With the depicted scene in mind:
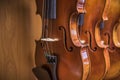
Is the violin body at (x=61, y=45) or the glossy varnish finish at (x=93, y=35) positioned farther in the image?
the glossy varnish finish at (x=93, y=35)

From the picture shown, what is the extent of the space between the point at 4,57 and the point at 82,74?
68 cm

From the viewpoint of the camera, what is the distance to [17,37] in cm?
195

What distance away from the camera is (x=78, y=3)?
1609mm

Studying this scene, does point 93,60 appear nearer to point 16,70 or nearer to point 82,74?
point 82,74

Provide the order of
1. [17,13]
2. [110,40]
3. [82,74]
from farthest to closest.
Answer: [110,40]
[17,13]
[82,74]

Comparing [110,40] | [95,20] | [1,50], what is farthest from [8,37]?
[110,40]

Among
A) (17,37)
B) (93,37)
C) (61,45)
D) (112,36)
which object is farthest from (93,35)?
(17,37)

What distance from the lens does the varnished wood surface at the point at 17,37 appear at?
1915 mm

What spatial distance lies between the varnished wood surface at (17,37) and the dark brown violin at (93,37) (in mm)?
388

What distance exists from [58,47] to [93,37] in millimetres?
485

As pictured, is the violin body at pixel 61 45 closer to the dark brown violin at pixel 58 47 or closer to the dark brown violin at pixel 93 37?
the dark brown violin at pixel 58 47

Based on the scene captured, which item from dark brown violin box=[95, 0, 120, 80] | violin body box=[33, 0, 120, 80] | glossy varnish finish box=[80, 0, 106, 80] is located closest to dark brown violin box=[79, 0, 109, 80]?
glossy varnish finish box=[80, 0, 106, 80]

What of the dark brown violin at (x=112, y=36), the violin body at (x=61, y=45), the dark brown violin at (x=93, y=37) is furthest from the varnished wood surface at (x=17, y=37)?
the dark brown violin at (x=112, y=36)

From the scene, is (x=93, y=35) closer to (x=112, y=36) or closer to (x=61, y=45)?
(x=112, y=36)
